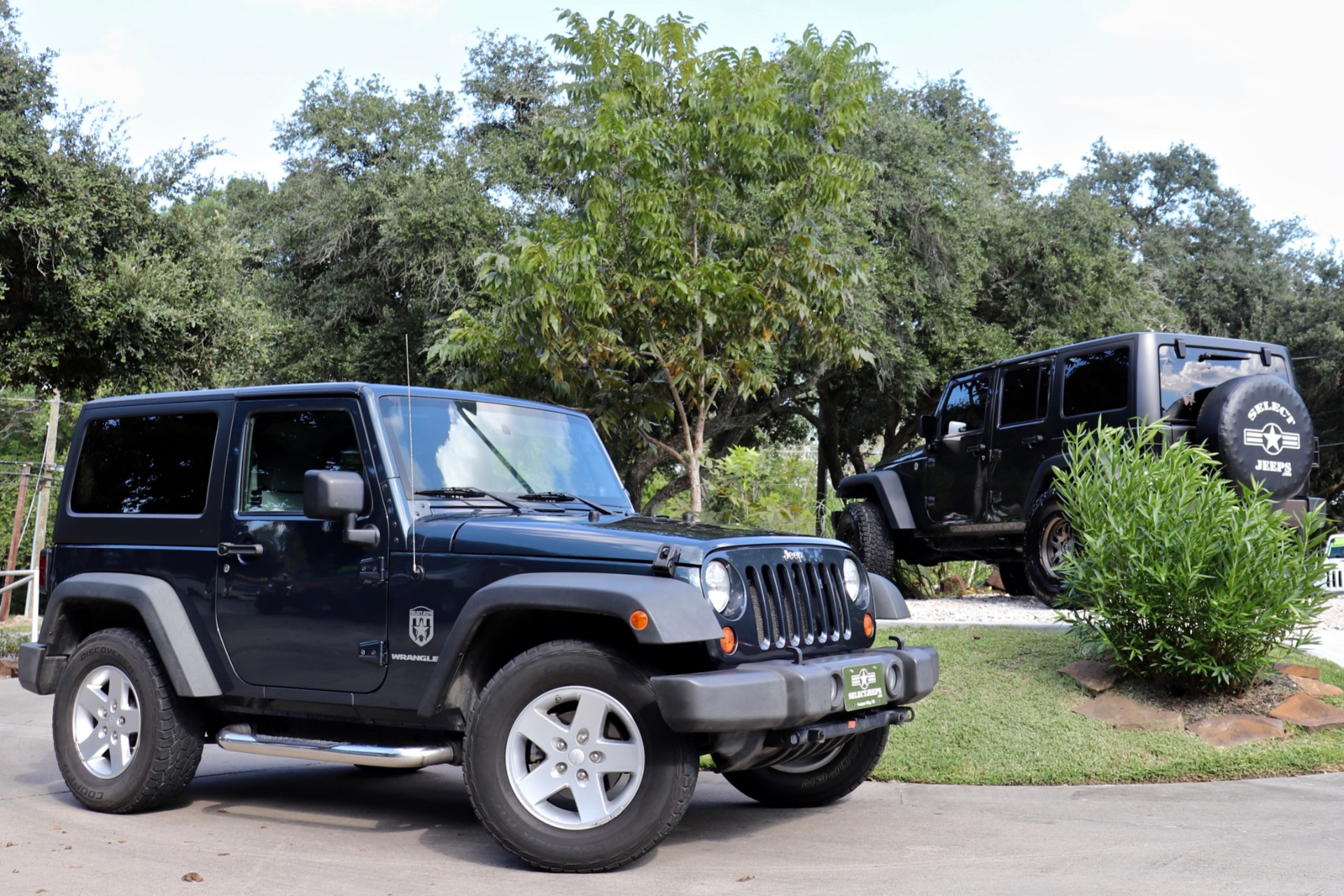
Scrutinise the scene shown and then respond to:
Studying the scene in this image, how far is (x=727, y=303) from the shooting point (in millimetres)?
11297

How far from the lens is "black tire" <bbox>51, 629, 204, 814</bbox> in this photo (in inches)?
228

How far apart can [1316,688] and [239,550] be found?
6.41 metres

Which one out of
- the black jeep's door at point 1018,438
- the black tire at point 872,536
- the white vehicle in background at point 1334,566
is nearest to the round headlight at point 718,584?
the white vehicle in background at point 1334,566

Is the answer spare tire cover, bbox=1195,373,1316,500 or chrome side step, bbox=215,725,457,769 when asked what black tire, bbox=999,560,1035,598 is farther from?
chrome side step, bbox=215,725,457,769

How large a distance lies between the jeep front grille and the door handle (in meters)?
2.25

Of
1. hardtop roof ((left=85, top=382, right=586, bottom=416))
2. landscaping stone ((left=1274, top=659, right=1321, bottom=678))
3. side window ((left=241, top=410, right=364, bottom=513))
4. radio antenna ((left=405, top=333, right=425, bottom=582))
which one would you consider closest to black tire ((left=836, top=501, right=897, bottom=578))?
landscaping stone ((left=1274, top=659, right=1321, bottom=678))

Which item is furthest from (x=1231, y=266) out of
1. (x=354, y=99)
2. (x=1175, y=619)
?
(x=1175, y=619)

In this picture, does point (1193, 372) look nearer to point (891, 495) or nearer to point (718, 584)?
point (891, 495)

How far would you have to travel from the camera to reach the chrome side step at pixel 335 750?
497cm

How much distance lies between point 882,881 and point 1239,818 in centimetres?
212

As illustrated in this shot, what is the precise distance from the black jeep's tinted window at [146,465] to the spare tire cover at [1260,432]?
687 cm

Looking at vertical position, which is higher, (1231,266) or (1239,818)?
(1231,266)

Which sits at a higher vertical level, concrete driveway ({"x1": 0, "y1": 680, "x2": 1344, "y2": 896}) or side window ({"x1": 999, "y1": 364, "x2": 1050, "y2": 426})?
side window ({"x1": 999, "y1": 364, "x2": 1050, "y2": 426})

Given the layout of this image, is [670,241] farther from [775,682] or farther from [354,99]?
[354,99]
